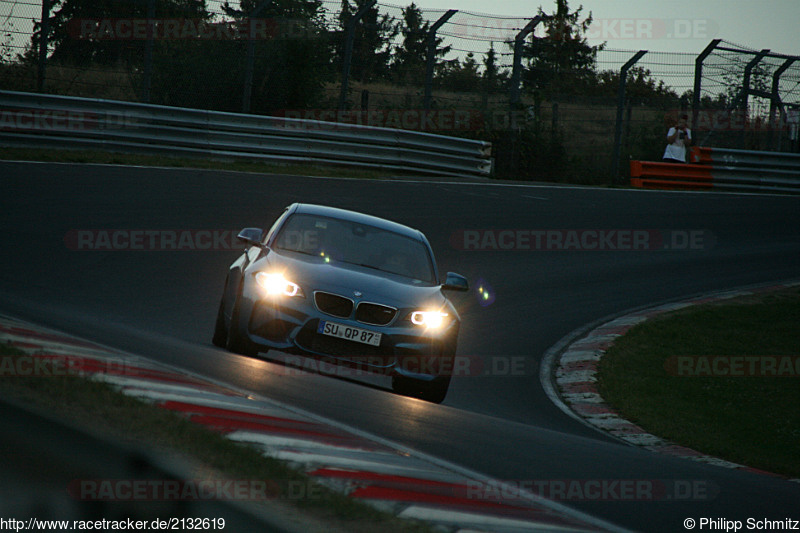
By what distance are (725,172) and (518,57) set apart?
609 cm

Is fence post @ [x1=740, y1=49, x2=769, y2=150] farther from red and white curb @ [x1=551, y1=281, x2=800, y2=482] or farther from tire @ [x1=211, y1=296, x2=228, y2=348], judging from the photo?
tire @ [x1=211, y1=296, x2=228, y2=348]

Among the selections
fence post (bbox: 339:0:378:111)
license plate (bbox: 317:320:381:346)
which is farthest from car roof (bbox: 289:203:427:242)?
fence post (bbox: 339:0:378:111)

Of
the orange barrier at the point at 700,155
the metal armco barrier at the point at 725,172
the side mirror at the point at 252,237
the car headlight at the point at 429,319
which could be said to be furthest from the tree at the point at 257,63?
the car headlight at the point at 429,319

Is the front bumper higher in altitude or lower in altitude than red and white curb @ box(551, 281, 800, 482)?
higher

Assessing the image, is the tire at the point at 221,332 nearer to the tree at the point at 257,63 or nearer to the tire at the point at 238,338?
the tire at the point at 238,338

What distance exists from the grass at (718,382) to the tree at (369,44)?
1086cm

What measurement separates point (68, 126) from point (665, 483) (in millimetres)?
14604

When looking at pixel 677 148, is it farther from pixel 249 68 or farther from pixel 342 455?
pixel 342 455

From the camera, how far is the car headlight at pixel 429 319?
25.5ft

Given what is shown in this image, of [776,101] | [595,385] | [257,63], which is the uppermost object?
[776,101]

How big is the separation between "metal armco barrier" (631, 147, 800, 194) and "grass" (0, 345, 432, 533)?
20.7 metres

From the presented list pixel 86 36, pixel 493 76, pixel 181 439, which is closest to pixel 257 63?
pixel 86 36

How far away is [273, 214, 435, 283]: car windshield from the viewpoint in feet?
28.0

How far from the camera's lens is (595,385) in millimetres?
9633
